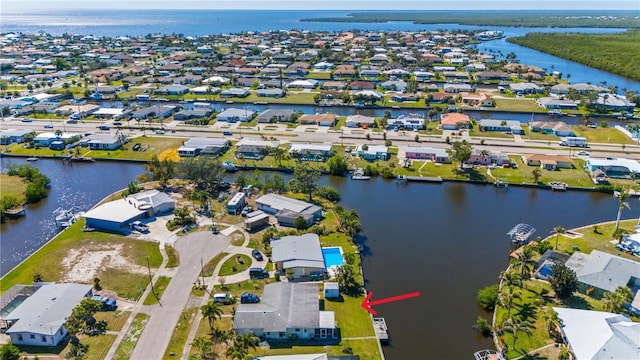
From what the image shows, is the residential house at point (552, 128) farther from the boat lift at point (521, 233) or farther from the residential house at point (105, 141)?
the residential house at point (105, 141)

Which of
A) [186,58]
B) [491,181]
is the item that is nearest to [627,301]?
[491,181]

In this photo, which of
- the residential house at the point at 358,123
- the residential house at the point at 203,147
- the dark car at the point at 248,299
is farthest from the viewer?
the residential house at the point at 358,123

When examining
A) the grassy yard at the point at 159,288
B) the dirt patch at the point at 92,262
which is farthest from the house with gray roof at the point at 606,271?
the dirt patch at the point at 92,262

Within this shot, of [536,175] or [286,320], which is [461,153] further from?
[286,320]

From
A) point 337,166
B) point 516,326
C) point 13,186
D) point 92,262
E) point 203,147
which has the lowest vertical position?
point 92,262

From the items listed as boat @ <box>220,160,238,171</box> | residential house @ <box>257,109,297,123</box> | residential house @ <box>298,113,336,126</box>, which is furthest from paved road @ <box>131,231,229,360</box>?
residential house @ <box>298,113,336,126</box>

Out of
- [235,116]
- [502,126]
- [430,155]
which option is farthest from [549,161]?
[235,116]
